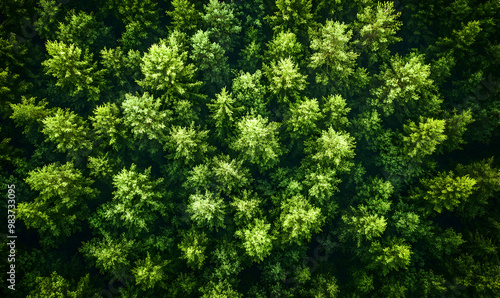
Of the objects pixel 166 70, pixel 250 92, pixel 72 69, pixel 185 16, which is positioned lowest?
pixel 72 69

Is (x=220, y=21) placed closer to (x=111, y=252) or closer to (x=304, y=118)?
(x=304, y=118)

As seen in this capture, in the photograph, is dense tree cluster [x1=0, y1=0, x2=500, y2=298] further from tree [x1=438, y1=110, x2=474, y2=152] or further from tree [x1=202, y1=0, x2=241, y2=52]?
tree [x1=202, y1=0, x2=241, y2=52]

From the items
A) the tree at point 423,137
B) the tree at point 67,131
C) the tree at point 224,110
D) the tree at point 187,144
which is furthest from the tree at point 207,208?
the tree at point 423,137

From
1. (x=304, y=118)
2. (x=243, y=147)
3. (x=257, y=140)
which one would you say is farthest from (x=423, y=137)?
(x=243, y=147)

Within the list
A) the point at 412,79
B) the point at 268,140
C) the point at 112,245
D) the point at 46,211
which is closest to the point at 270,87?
the point at 268,140

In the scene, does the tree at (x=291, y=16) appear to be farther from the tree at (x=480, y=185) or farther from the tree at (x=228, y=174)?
the tree at (x=480, y=185)

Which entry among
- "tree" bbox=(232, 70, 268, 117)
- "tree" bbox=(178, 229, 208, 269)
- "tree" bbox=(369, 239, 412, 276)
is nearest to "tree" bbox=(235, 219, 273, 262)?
"tree" bbox=(178, 229, 208, 269)
